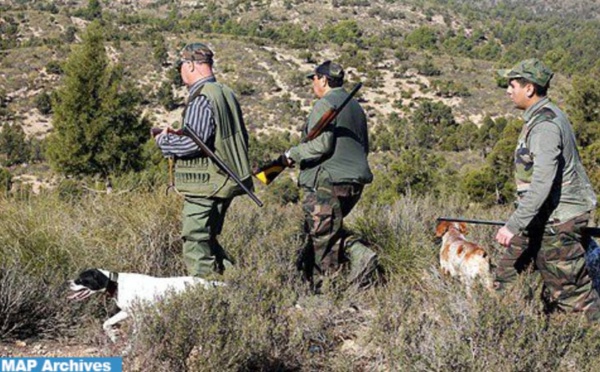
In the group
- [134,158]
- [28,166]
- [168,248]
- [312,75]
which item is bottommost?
[28,166]

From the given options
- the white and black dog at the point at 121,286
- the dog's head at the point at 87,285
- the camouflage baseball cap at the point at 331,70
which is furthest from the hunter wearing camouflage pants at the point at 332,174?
the dog's head at the point at 87,285

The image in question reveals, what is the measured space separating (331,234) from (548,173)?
1.57m

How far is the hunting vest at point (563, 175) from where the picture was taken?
346 centimetres

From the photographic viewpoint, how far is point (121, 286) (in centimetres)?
362

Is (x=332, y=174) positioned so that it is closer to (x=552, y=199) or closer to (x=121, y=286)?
(x=552, y=199)

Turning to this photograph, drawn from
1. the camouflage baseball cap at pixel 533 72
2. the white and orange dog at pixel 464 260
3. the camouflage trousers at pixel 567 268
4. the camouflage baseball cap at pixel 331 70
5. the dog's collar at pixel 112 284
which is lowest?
the white and orange dog at pixel 464 260

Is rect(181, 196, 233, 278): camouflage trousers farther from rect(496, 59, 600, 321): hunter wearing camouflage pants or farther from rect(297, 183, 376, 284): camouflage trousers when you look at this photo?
rect(496, 59, 600, 321): hunter wearing camouflage pants

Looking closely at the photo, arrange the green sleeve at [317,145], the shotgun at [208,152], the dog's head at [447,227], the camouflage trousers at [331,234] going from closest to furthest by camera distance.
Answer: the shotgun at [208,152] → the green sleeve at [317,145] → the camouflage trousers at [331,234] → the dog's head at [447,227]

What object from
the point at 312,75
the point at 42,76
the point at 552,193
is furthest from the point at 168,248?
the point at 42,76

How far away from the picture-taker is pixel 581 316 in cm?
301

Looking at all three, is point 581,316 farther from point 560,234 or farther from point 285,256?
point 285,256

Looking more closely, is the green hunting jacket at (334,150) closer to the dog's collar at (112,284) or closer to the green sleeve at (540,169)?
the green sleeve at (540,169)

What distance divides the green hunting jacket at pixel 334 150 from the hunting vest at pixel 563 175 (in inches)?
47.2

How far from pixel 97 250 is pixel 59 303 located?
0.63 metres
